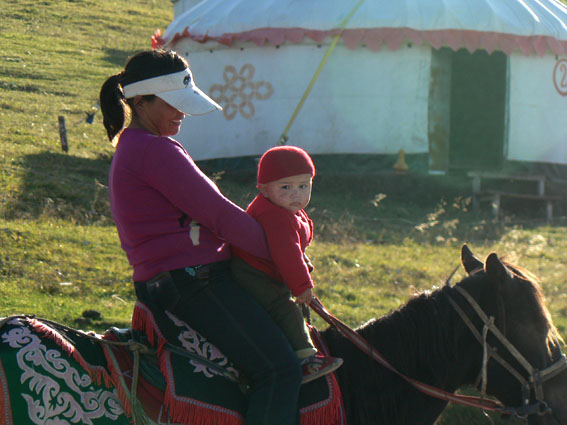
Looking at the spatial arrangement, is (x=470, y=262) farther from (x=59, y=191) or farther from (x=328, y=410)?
(x=59, y=191)

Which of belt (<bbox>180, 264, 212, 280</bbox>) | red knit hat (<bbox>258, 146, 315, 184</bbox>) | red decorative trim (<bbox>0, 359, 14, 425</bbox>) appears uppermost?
red knit hat (<bbox>258, 146, 315, 184</bbox>)

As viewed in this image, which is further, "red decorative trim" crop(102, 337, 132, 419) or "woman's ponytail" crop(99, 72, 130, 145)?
"woman's ponytail" crop(99, 72, 130, 145)

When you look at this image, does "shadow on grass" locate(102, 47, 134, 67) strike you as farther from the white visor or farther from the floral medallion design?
the white visor

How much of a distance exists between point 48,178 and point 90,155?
3123 mm

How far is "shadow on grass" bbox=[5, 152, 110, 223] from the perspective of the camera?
969 cm

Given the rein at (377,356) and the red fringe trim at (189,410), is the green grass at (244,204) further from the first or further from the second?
the red fringe trim at (189,410)

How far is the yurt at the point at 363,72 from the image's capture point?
13977mm

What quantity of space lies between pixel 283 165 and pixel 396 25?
11.6 metres

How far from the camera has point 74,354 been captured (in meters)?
2.68

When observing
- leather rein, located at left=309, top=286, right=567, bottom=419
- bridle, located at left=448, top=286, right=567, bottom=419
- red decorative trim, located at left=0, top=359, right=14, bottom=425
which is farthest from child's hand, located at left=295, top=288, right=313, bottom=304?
red decorative trim, located at left=0, top=359, right=14, bottom=425

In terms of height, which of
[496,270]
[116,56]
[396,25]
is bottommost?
[116,56]

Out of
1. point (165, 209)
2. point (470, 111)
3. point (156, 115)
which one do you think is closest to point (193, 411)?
point (165, 209)

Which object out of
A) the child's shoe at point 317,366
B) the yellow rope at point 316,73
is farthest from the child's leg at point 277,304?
the yellow rope at point 316,73

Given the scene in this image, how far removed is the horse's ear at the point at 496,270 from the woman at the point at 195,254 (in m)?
0.83
